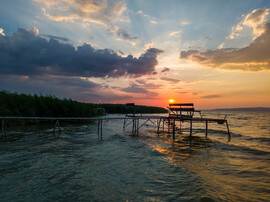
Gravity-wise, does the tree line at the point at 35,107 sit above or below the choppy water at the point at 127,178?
above

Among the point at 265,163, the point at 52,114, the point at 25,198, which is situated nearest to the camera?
the point at 25,198

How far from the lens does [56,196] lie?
13.8 ft

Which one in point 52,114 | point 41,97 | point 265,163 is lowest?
point 265,163

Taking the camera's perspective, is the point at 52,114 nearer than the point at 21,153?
No

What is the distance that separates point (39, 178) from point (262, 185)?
25.4 feet

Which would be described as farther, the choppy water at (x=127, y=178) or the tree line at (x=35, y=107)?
the tree line at (x=35, y=107)

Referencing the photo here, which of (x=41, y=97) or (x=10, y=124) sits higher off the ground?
(x=41, y=97)

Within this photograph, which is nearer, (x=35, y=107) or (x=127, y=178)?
(x=127, y=178)

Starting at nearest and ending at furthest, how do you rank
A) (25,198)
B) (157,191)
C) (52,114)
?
(25,198)
(157,191)
(52,114)

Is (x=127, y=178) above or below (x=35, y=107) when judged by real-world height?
below

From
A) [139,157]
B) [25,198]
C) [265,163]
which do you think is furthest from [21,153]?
[265,163]

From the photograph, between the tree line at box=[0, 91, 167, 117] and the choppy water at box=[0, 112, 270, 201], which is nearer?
the choppy water at box=[0, 112, 270, 201]

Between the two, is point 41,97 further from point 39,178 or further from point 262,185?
point 262,185

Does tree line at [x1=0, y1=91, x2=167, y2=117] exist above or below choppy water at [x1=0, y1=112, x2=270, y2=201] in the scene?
above
